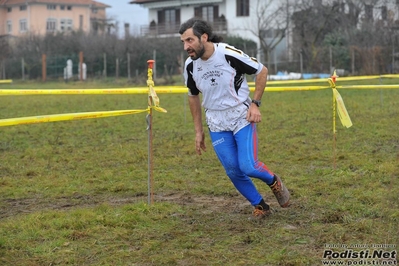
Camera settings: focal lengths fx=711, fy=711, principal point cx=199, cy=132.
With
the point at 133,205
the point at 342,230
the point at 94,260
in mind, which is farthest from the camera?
the point at 133,205

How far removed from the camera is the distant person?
6316 millimetres

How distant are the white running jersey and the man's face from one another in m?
0.12

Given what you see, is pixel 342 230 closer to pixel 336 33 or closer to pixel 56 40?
pixel 336 33

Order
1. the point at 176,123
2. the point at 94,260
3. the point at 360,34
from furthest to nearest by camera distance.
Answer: the point at 360,34
the point at 176,123
the point at 94,260

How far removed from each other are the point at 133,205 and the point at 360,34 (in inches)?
1291

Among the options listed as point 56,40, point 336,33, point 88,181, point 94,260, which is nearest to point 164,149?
point 88,181

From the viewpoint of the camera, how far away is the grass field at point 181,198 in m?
5.60

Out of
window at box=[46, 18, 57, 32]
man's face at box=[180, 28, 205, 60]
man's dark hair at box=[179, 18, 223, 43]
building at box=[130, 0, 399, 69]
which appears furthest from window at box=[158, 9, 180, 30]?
man's face at box=[180, 28, 205, 60]

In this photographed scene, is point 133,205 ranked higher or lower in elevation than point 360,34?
lower

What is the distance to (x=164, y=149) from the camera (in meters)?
11.7

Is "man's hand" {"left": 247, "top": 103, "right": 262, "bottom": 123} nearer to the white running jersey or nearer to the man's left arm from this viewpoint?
the man's left arm

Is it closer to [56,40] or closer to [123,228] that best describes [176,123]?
[123,228]

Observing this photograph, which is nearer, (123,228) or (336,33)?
(123,228)

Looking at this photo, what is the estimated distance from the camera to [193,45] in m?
6.25
